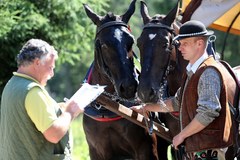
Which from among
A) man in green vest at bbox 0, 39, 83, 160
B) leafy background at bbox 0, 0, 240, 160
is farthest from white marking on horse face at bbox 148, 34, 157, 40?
leafy background at bbox 0, 0, 240, 160

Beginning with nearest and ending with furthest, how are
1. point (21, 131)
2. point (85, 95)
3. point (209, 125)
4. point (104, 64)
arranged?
point (21, 131)
point (85, 95)
point (209, 125)
point (104, 64)

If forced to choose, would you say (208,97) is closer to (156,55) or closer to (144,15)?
(156,55)

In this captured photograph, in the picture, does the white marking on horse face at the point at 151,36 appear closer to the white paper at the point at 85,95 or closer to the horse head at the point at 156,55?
the horse head at the point at 156,55

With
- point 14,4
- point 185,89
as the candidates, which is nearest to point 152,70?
point 185,89

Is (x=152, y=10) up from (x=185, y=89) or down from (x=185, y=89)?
down

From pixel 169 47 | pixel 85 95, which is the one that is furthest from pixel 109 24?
pixel 85 95

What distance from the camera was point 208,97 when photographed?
529 cm

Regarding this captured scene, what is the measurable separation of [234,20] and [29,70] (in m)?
3.38

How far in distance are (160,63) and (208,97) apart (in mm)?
1227

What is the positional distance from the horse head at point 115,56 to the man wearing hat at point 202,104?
3.97 ft

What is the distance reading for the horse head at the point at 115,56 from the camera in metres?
6.68

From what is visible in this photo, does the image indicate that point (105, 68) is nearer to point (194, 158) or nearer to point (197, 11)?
point (197, 11)

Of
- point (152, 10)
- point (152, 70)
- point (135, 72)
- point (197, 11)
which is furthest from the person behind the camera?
point (152, 10)

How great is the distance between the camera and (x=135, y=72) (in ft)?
22.5
